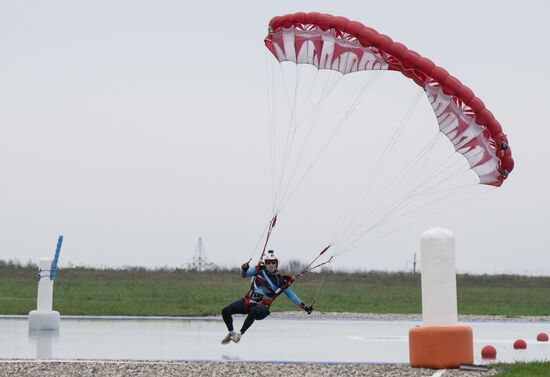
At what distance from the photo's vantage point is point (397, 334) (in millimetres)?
20125

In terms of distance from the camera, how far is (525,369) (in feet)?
44.6

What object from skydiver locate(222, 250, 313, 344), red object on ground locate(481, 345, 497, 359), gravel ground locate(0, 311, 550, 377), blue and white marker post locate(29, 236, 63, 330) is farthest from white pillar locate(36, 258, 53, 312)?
red object on ground locate(481, 345, 497, 359)

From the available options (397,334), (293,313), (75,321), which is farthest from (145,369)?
(293,313)

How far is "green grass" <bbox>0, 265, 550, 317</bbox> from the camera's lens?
1156 inches

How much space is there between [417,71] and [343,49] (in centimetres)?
140

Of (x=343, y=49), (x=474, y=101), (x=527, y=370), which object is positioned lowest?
(x=527, y=370)

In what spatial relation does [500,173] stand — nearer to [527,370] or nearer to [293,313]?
[527,370]

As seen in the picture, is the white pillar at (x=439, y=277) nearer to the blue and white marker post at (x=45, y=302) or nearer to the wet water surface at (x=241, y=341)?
the wet water surface at (x=241, y=341)

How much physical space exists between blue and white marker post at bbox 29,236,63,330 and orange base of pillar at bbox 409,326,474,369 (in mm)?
7966

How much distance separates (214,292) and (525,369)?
2619 cm

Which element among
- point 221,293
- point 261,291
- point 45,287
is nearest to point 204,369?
point 261,291

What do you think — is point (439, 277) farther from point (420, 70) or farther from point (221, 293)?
point (221, 293)

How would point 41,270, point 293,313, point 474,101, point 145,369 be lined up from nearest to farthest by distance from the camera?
point 145,369
point 474,101
point 41,270
point 293,313

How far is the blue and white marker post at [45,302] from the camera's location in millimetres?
19594
